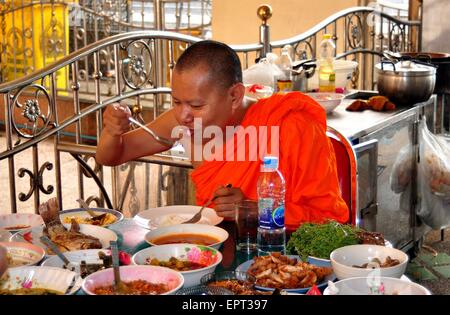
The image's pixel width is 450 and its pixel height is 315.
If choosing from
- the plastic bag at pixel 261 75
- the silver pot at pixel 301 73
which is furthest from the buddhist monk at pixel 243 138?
the silver pot at pixel 301 73

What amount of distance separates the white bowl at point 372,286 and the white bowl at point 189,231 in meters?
0.53

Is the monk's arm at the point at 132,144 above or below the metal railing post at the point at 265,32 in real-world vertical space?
below

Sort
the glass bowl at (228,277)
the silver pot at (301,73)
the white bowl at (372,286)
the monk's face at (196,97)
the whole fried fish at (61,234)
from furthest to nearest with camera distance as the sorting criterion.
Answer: the silver pot at (301,73)
the monk's face at (196,97)
the whole fried fish at (61,234)
the glass bowl at (228,277)
the white bowl at (372,286)

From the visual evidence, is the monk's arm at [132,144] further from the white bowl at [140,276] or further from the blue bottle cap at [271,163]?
the white bowl at [140,276]

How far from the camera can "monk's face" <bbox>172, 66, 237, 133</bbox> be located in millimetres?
2438

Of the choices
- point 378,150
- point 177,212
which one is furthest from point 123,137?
point 378,150

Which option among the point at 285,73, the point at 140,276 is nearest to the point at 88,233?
the point at 140,276

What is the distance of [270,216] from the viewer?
210 centimetres

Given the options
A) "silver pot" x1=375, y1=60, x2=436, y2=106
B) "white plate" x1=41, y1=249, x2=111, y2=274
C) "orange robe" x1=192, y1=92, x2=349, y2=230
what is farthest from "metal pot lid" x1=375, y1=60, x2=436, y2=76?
"white plate" x1=41, y1=249, x2=111, y2=274

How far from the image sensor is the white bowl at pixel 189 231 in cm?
219

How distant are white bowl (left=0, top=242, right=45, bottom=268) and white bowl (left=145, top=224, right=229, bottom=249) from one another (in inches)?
12.5

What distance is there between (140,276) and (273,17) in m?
6.17

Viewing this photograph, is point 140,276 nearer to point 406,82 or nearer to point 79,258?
point 79,258

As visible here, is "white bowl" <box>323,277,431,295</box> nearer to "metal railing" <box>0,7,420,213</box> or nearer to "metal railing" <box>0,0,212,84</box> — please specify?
"metal railing" <box>0,7,420,213</box>
